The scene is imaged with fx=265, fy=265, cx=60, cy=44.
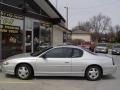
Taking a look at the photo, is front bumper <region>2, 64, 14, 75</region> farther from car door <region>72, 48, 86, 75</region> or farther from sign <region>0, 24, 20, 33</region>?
sign <region>0, 24, 20, 33</region>

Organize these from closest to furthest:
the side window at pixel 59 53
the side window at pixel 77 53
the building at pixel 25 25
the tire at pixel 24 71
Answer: the tire at pixel 24 71 → the side window at pixel 59 53 → the side window at pixel 77 53 → the building at pixel 25 25

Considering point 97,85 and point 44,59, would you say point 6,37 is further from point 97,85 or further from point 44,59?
point 97,85

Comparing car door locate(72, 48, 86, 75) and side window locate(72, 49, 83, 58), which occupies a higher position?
side window locate(72, 49, 83, 58)

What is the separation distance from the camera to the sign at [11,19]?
1555 centimetres

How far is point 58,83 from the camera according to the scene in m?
9.91

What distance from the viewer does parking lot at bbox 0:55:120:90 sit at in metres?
9.06

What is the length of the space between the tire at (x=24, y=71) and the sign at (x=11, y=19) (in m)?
5.68

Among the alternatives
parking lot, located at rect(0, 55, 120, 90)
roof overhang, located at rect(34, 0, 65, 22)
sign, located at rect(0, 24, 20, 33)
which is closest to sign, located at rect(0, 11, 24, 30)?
sign, located at rect(0, 24, 20, 33)

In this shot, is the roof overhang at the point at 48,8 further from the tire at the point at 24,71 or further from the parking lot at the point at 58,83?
the tire at the point at 24,71

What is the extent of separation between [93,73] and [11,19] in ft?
25.8

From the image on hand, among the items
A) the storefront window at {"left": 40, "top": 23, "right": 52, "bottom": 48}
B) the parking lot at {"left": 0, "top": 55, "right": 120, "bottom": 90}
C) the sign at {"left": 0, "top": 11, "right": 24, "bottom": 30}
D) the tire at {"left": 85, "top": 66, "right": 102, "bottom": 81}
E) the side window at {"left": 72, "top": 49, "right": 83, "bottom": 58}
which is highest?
the sign at {"left": 0, "top": 11, "right": 24, "bottom": 30}

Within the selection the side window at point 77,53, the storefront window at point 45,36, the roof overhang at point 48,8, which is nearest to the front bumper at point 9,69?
the side window at point 77,53

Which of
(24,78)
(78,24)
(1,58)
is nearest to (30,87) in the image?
(24,78)

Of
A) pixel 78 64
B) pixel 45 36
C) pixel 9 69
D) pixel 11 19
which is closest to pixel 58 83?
pixel 78 64
